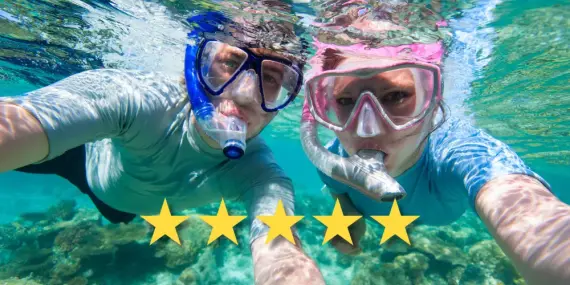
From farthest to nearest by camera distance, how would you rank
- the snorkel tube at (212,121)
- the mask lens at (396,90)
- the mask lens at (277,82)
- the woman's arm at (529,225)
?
the mask lens at (277,82), the mask lens at (396,90), the snorkel tube at (212,121), the woman's arm at (529,225)

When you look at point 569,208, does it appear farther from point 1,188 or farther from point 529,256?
point 1,188

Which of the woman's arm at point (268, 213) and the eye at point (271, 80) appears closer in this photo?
the woman's arm at point (268, 213)

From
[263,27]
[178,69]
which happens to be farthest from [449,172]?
[178,69]

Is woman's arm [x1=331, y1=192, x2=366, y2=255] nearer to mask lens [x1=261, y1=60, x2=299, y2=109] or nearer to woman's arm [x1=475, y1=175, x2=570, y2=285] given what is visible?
mask lens [x1=261, y1=60, x2=299, y2=109]

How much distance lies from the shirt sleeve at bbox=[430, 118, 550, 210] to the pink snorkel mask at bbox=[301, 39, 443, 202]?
0.43 metres

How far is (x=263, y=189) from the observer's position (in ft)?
10.4

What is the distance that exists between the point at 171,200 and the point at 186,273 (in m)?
5.09

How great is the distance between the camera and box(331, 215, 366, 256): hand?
4.34 meters

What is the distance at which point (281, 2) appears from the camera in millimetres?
4688

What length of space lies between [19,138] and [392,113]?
130 inches

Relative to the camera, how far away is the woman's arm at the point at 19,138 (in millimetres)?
2088

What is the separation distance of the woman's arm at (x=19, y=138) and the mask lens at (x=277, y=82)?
7.72ft

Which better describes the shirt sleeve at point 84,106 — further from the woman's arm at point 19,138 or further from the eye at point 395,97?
the eye at point 395,97

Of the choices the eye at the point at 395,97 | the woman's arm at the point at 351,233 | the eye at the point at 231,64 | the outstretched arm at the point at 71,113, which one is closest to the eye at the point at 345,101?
the eye at the point at 395,97
